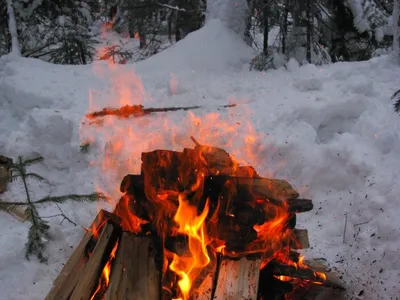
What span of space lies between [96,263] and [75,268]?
278 mm

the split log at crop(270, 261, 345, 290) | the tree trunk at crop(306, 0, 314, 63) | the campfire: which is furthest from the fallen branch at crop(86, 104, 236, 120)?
the tree trunk at crop(306, 0, 314, 63)

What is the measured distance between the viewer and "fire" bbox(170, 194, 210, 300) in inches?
Answer: 137

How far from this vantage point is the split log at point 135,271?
335 cm

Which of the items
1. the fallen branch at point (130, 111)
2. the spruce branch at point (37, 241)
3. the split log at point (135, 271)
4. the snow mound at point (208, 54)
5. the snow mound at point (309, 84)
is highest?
the snow mound at point (208, 54)

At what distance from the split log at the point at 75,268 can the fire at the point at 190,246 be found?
0.64 metres

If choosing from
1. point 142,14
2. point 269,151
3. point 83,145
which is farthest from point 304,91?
point 142,14

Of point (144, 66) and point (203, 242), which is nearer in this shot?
point (203, 242)

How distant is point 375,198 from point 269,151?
6.16 ft

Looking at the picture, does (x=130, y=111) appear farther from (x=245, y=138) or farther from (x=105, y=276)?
(x=105, y=276)

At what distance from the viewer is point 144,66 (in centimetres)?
1160

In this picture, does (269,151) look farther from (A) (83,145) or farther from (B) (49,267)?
(B) (49,267)

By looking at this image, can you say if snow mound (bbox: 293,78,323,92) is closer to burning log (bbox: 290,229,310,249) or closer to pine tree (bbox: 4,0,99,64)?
burning log (bbox: 290,229,310,249)

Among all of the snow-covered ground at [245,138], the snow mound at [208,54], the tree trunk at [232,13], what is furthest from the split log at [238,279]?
the tree trunk at [232,13]

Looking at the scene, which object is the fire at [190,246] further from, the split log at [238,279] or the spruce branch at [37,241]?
the spruce branch at [37,241]
